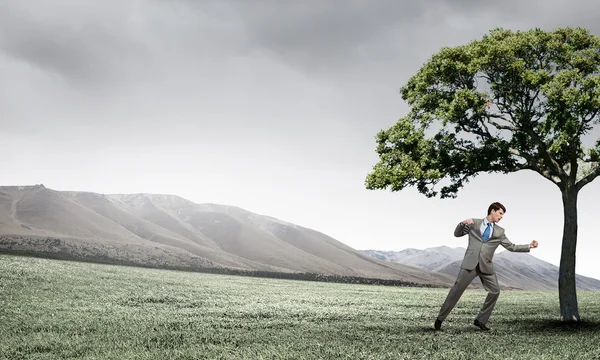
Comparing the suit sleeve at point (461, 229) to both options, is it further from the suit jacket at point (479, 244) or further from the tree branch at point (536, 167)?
the tree branch at point (536, 167)

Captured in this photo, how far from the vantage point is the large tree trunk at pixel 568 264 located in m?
18.3

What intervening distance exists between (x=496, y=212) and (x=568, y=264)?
872 cm

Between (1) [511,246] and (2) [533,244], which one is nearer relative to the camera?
(2) [533,244]

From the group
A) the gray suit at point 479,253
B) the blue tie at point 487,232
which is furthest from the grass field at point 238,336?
the blue tie at point 487,232

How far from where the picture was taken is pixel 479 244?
12250mm

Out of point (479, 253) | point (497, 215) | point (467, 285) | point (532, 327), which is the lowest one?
point (532, 327)

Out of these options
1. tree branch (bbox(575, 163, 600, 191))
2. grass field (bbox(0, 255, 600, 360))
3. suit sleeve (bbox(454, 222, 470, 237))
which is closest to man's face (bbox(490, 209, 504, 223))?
suit sleeve (bbox(454, 222, 470, 237))

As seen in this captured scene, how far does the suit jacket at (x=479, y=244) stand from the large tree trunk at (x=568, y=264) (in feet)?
25.8

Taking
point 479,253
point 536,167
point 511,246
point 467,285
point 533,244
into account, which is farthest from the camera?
point 536,167

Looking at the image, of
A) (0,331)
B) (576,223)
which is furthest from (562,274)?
(0,331)

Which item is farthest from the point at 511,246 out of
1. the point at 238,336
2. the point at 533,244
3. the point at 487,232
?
the point at 238,336

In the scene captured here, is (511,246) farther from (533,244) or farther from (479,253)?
(479,253)

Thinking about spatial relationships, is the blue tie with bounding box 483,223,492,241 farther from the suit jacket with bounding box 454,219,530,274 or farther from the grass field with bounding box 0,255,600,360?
the grass field with bounding box 0,255,600,360

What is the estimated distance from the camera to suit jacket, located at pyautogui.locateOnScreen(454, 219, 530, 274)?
1223 cm
